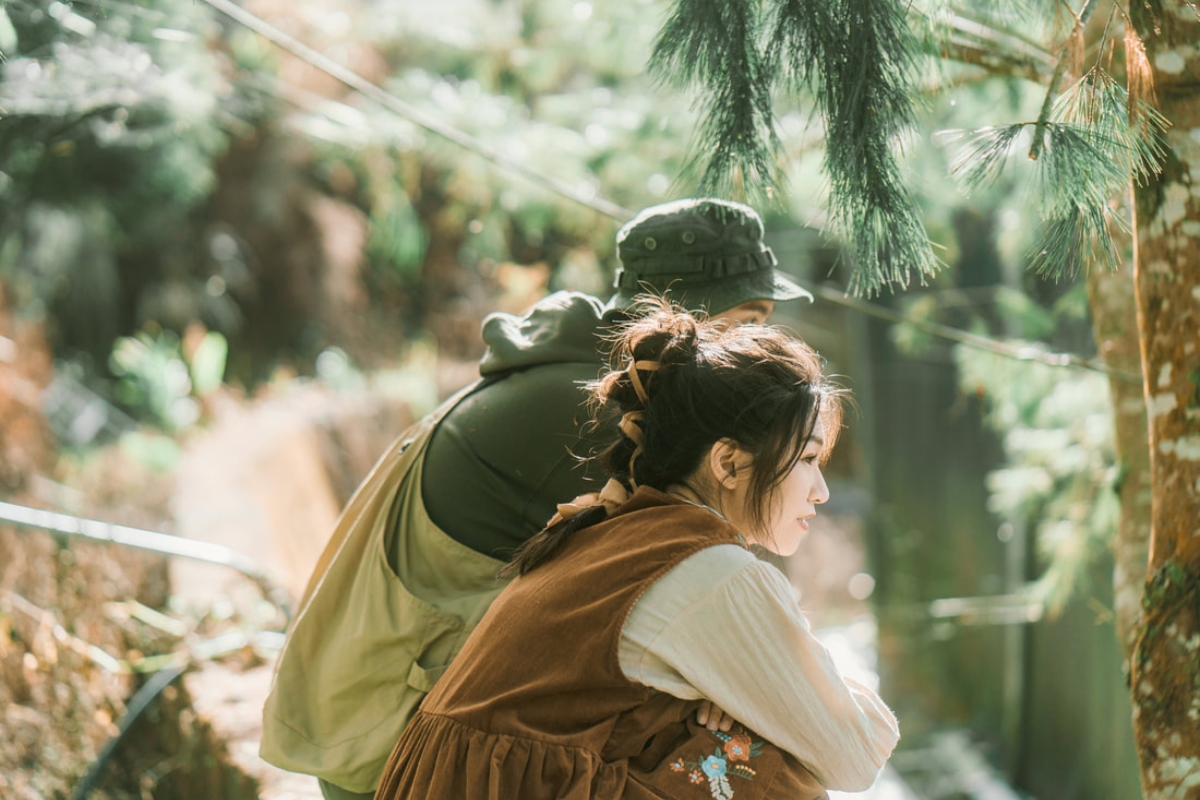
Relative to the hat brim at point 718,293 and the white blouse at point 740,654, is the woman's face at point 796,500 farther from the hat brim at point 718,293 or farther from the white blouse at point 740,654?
the hat brim at point 718,293

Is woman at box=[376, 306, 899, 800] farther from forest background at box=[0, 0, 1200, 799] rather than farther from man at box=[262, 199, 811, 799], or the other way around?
forest background at box=[0, 0, 1200, 799]

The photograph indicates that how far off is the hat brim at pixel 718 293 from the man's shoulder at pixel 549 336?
6 cm

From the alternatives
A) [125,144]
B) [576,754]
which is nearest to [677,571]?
[576,754]

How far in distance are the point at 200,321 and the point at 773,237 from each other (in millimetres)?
4636

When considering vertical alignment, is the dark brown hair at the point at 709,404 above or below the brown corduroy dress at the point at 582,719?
above

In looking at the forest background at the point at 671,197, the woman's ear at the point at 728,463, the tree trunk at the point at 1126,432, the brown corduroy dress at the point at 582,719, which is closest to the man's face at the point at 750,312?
the forest background at the point at 671,197

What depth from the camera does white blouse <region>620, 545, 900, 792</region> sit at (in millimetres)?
1395

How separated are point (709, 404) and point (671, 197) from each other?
1.27m

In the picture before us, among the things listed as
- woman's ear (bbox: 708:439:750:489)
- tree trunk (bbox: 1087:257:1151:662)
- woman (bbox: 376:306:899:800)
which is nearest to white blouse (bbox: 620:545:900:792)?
woman (bbox: 376:306:899:800)

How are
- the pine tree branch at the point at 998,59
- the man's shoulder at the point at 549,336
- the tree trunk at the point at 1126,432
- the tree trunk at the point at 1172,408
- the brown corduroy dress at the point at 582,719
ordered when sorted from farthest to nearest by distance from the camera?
the pine tree branch at the point at 998,59 → the tree trunk at the point at 1126,432 → the man's shoulder at the point at 549,336 → the tree trunk at the point at 1172,408 → the brown corduroy dress at the point at 582,719

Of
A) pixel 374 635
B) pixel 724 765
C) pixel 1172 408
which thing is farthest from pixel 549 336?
pixel 1172 408

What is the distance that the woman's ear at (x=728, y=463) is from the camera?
5.02 feet

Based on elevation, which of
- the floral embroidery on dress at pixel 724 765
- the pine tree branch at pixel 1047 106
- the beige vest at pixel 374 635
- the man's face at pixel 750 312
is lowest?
the beige vest at pixel 374 635

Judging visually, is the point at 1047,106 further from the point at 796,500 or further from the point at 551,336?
the point at 551,336
